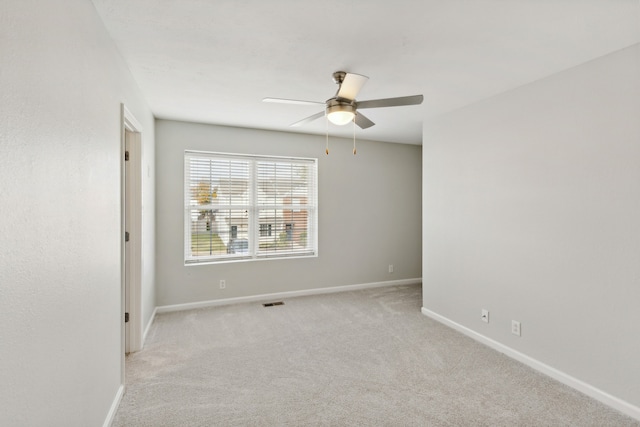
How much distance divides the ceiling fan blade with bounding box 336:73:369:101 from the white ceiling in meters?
0.21

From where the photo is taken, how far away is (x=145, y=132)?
10.8 feet

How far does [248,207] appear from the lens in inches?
179

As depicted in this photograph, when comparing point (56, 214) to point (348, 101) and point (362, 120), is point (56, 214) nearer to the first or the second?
point (348, 101)

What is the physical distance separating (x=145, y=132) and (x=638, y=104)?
3974 millimetres

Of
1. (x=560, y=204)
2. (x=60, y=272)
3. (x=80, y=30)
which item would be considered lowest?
(x=60, y=272)

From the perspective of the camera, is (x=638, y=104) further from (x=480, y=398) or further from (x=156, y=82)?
(x=156, y=82)

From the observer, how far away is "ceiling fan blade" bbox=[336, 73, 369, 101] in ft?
7.07

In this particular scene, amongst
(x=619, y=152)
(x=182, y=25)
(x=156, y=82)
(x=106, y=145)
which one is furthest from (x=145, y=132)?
(x=619, y=152)

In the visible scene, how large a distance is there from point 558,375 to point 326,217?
3236mm

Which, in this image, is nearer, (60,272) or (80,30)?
(60,272)

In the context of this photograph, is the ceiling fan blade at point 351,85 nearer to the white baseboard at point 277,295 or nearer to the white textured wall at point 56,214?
the white textured wall at point 56,214

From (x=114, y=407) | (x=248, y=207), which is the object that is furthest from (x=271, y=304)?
(x=114, y=407)

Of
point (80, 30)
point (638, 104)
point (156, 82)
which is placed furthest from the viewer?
point (156, 82)

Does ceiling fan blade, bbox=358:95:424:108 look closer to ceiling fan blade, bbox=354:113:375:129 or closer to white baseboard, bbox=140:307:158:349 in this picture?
ceiling fan blade, bbox=354:113:375:129
